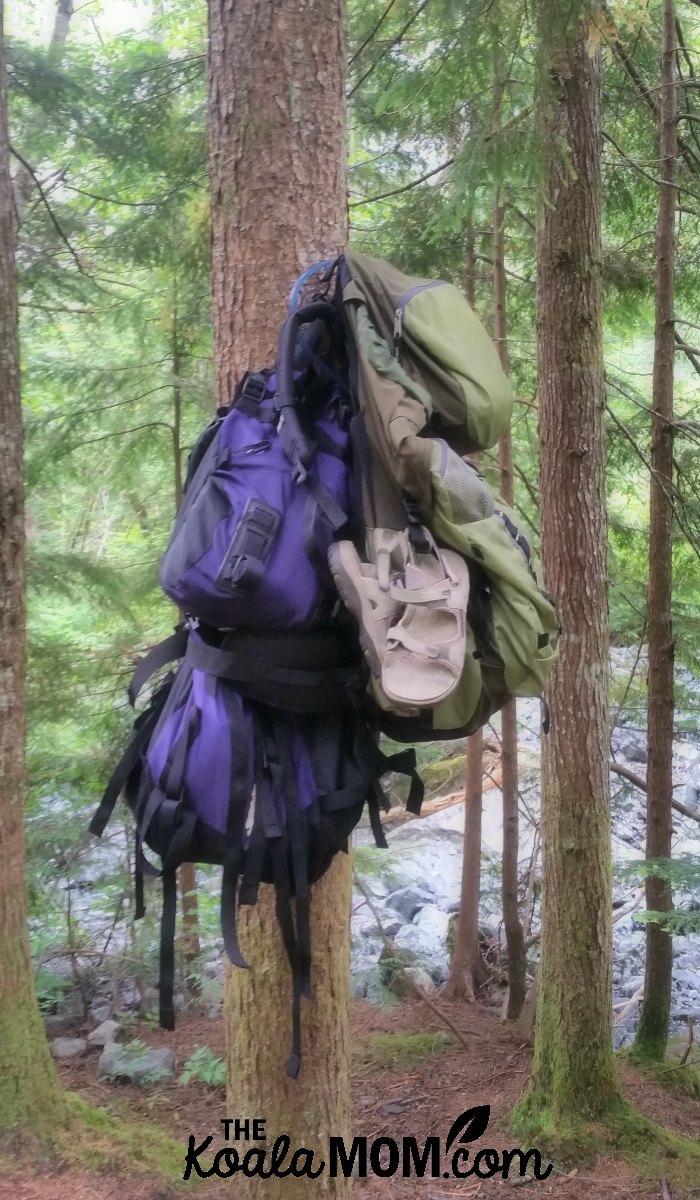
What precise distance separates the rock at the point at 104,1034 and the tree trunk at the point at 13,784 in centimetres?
231

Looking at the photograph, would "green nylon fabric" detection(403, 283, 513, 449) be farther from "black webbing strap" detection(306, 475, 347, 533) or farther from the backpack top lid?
"black webbing strap" detection(306, 475, 347, 533)

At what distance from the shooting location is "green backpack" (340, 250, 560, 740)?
165 cm

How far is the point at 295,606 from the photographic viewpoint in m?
1.70

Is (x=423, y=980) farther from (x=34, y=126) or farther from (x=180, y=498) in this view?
(x=34, y=126)

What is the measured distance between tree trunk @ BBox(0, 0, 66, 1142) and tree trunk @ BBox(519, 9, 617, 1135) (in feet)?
9.07

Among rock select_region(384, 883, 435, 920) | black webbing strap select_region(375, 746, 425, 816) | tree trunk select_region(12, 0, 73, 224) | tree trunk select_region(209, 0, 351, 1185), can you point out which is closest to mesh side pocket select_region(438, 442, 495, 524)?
black webbing strap select_region(375, 746, 425, 816)

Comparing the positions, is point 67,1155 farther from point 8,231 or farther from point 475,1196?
point 8,231

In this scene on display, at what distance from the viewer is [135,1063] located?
575 centimetres

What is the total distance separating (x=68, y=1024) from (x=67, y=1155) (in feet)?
9.72

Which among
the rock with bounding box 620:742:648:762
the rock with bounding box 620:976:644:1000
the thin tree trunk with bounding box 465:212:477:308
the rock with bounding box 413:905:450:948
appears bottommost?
the rock with bounding box 413:905:450:948

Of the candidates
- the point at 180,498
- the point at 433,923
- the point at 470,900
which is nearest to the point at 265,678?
the point at 180,498

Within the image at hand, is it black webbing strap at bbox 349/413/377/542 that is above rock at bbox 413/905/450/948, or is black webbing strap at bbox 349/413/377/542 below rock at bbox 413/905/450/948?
above

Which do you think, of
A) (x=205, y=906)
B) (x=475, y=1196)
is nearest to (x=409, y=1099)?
(x=475, y=1196)

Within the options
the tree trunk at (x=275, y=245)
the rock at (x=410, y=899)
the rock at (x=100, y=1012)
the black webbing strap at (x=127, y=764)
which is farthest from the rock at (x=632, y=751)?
the black webbing strap at (x=127, y=764)
